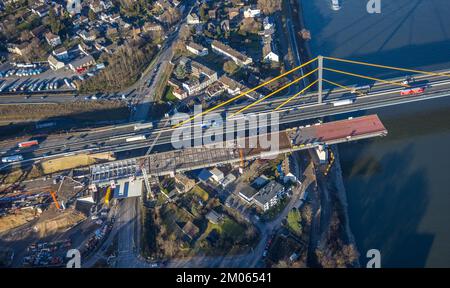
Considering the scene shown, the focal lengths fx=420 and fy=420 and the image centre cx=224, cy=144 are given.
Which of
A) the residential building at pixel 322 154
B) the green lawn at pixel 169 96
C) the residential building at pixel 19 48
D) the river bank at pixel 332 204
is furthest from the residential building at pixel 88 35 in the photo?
the river bank at pixel 332 204

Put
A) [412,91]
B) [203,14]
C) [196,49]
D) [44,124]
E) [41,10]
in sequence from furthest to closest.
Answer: [41,10]
[203,14]
[196,49]
[44,124]
[412,91]

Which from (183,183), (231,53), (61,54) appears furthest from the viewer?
(61,54)

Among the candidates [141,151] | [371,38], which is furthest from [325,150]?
[371,38]

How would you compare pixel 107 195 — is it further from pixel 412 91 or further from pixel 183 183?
pixel 412 91

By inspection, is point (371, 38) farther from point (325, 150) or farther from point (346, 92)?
point (325, 150)

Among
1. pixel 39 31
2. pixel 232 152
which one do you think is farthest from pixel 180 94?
pixel 39 31

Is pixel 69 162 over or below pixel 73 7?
below

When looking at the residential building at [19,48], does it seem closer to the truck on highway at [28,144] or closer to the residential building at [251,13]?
the truck on highway at [28,144]
